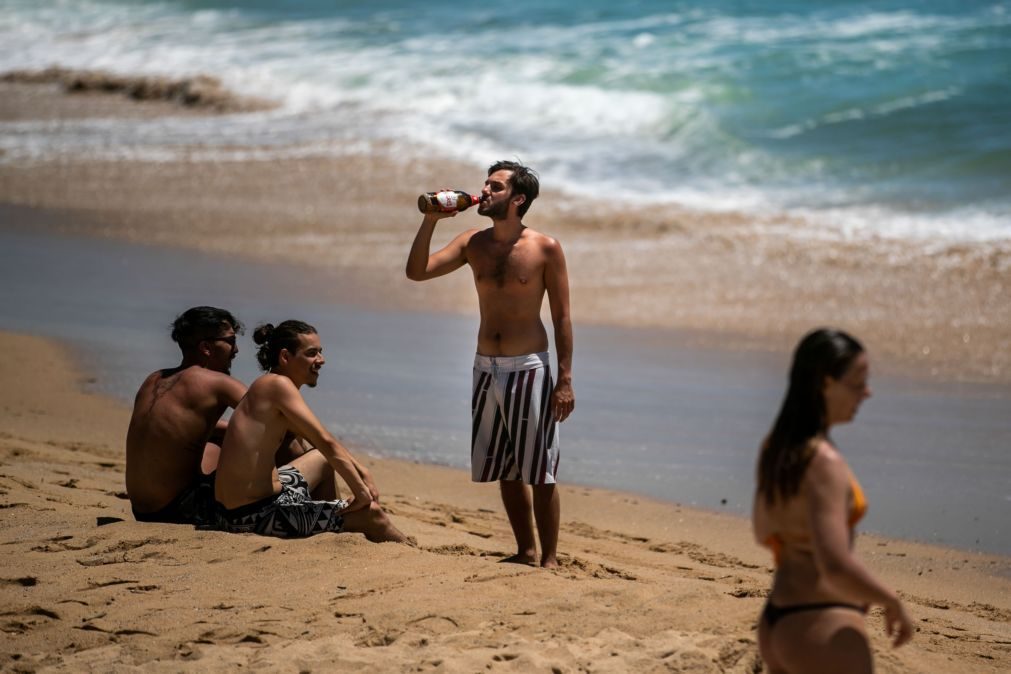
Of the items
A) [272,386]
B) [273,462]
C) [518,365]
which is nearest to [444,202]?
[518,365]

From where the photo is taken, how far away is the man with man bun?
583 cm

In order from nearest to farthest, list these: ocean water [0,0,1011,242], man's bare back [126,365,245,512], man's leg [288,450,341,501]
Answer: man's bare back [126,365,245,512] → man's leg [288,450,341,501] → ocean water [0,0,1011,242]

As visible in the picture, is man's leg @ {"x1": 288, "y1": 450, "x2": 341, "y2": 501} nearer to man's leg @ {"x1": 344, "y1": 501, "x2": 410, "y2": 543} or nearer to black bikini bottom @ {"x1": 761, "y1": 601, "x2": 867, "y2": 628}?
man's leg @ {"x1": 344, "y1": 501, "x2": 410, "y2": 543}

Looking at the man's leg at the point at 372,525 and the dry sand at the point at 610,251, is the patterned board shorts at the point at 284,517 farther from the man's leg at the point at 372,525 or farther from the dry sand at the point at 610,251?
the dry sand at the point at 610,251

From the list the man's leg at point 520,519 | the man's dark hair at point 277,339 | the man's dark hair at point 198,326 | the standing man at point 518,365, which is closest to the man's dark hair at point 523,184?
the standing man at point 518,365

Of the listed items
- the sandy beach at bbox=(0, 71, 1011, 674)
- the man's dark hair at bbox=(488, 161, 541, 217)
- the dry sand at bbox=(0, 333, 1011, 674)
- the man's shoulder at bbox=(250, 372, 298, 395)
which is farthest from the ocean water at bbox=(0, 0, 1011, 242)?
the man's shoulder at bbox=(250, 372, 298, 395)

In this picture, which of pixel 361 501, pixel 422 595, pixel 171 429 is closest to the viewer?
pixel 422 595

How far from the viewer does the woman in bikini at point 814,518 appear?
11.1 ft

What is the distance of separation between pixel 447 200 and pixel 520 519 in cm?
145

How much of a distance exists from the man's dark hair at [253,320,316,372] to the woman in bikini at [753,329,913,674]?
9.22 ft

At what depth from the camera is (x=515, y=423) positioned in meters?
5.93

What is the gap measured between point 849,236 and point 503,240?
29.6 feet

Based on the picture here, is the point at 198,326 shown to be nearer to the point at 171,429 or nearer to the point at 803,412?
the point at 171,429

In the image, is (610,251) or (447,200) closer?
(447,200)
